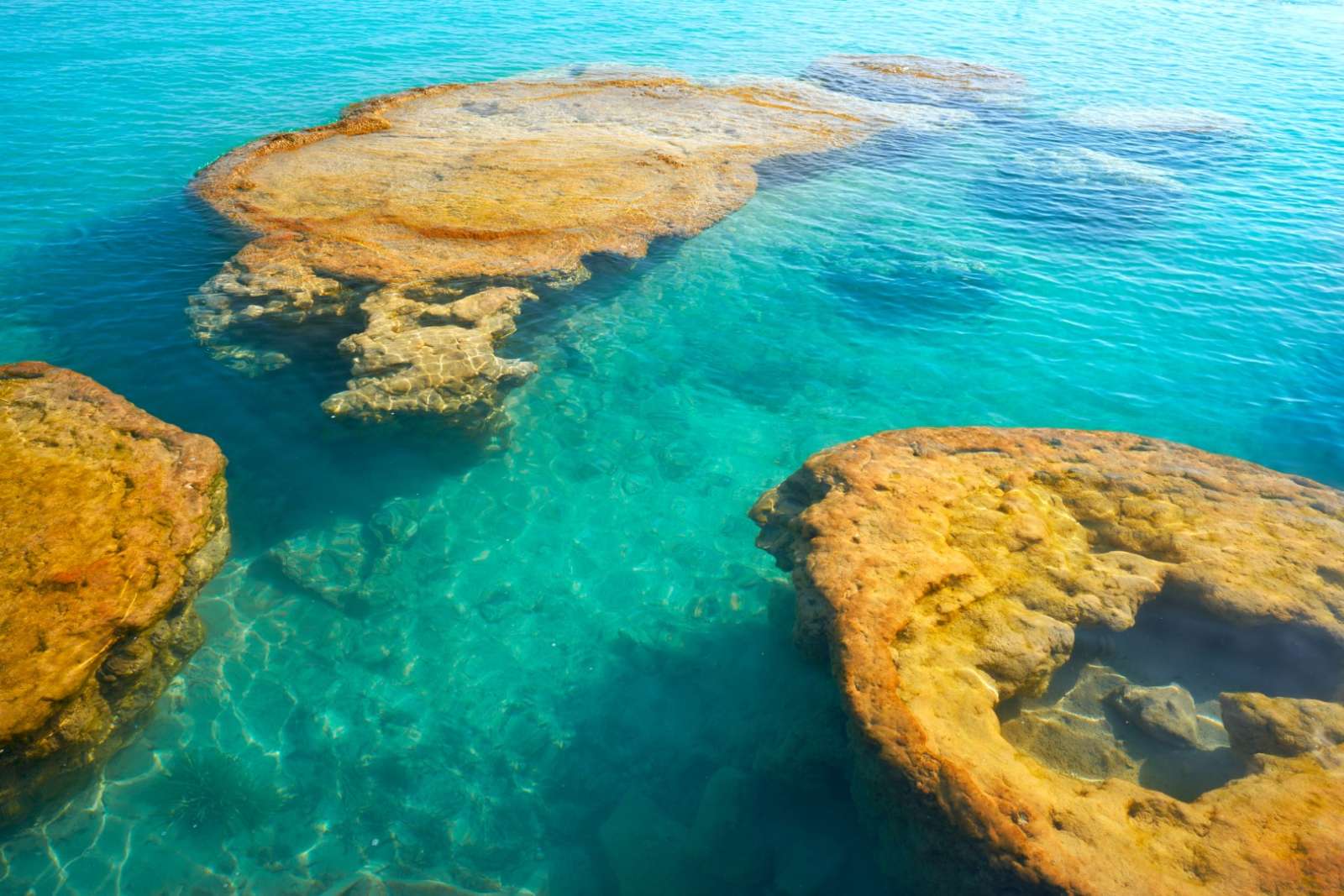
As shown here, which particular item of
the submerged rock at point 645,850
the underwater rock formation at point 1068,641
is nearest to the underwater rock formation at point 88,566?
the submerged rock at point 645,850

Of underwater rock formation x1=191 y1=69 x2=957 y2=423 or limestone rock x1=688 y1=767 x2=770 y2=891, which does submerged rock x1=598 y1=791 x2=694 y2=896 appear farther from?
underwater rock formation x1=191 y1=69 x2=957 y2=423

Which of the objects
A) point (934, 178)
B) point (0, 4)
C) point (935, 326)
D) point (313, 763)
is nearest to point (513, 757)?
point (313, 763)

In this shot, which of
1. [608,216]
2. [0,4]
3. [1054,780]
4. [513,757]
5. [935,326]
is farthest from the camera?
[0,4]

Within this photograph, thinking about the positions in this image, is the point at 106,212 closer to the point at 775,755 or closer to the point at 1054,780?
the point at 775,755

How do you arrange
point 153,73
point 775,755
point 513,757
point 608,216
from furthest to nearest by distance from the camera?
point 153,73
point 608,216
point 513,757
point 775,755

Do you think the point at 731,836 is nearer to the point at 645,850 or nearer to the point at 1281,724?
the point at 645,850

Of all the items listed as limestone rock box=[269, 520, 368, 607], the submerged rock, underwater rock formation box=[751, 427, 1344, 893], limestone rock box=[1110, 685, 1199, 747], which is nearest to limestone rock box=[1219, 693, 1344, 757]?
underwater rock formation box=[751, 427, 1344, 893]
